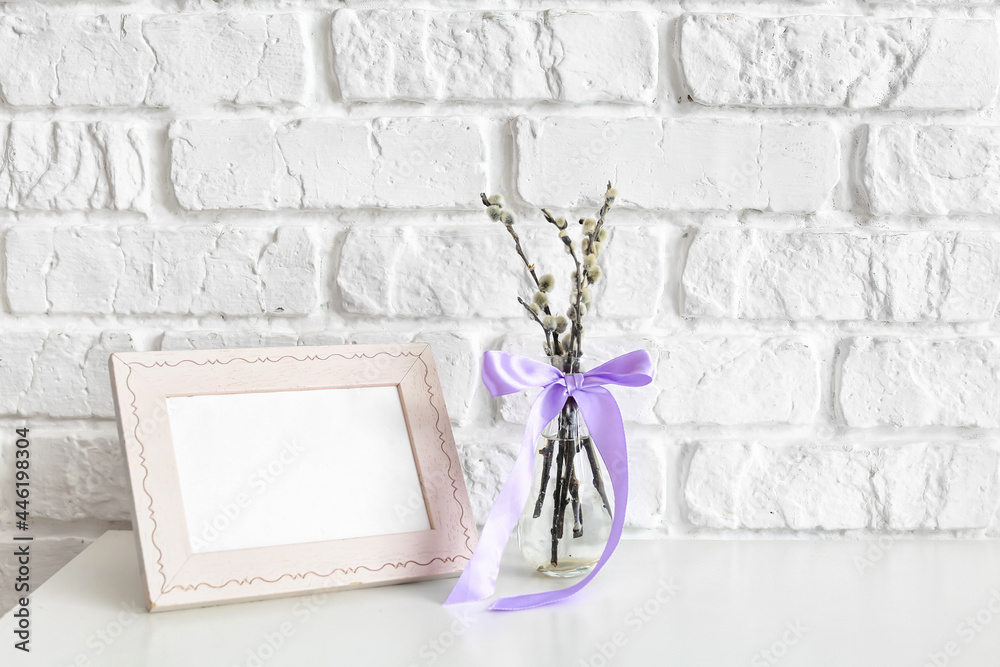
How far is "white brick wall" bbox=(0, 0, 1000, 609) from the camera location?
83 cm

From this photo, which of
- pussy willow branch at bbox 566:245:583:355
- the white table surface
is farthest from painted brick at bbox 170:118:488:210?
the white table surface

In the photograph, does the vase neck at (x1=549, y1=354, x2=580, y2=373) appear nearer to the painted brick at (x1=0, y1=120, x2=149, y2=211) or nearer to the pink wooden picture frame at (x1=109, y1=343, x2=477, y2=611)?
the pink wooden picture frame at (x1=109, y1=343, x2=477, y2=611)

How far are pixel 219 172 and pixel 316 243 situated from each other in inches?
5.1

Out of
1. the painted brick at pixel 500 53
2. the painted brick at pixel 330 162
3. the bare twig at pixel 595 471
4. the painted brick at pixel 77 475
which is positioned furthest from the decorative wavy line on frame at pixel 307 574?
the painted brick at pixel 500 53

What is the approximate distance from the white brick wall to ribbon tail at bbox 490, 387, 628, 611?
141 millimetres

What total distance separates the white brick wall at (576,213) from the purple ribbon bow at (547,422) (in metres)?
0.13

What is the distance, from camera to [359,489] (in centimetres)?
73

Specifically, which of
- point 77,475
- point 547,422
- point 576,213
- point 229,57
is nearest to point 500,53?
point 576,213

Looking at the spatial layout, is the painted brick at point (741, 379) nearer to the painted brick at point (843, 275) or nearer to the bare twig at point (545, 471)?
the painted brick at point (843, 275)

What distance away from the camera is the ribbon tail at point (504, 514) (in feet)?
Result: 2.20

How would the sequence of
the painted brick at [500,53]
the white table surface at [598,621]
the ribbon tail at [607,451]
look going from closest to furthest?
1. the white table surface at [598,621]
2. the ribbon tail at [607,451]
3. the painted brick at [500,53]

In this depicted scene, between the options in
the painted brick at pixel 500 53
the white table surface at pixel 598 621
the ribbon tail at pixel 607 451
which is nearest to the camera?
the white table surface at pixel 598 621

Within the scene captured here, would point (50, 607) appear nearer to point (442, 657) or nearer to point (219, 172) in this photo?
point (442, 657)

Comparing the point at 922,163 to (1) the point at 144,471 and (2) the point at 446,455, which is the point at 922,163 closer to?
(2) the point at 446,455
